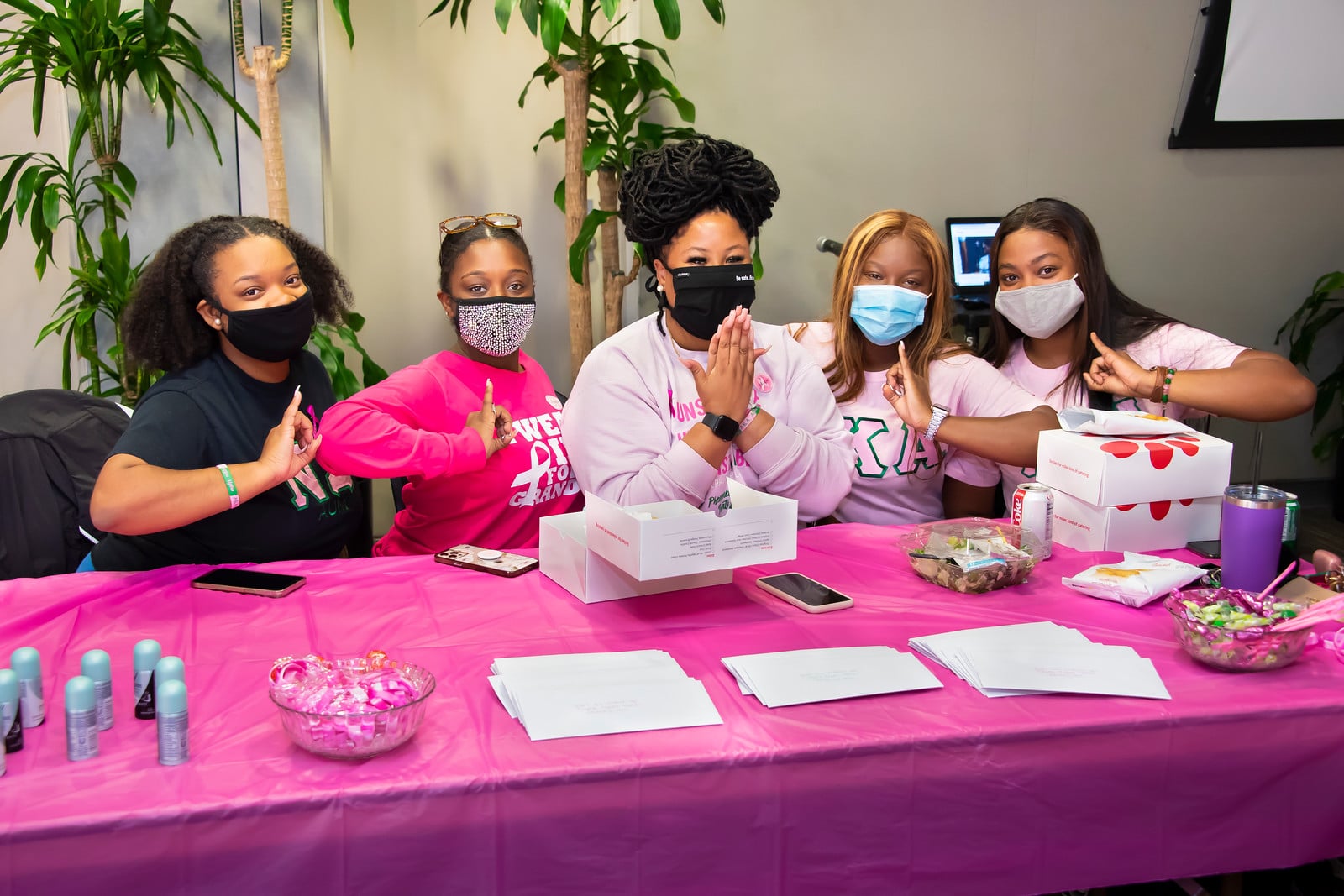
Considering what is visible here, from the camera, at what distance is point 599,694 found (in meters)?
1.32

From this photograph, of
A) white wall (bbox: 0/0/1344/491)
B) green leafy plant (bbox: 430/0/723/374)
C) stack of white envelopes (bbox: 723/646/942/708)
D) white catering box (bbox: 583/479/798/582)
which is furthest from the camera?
white wall (bbox: 0/0/1344/491)

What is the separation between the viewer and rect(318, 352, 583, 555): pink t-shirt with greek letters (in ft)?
6.96

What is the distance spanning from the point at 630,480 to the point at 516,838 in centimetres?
85

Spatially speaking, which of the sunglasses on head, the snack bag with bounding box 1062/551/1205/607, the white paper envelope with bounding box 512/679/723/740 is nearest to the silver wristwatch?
the snack bag with bounding box 1062/551/1205/607

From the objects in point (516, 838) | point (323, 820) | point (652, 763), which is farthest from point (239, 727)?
point (652, 763)

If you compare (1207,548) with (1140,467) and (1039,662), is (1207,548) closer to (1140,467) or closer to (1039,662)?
(1140,467)

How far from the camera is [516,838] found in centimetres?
116

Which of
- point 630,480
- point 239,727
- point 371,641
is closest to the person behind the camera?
point 239,727

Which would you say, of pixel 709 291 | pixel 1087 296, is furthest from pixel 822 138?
pixel 709 291

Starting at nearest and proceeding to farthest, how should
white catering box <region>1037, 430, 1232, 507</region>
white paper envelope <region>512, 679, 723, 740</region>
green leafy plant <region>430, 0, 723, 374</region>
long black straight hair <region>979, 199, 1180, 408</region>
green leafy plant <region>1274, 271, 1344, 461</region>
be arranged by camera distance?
white paper envelope <region>512, 679, 723, 740</region> < white catering box <region>1037, 430, 1232, 507</region> < long black straight hair <region>979, 199, 1180, 408</region> < green leafy plant <region>430, 0, 723, 374</region> < green leafy plant <region>1274, 271, 1344, 461</region>

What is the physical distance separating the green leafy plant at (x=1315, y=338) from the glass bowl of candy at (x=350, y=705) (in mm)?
4550

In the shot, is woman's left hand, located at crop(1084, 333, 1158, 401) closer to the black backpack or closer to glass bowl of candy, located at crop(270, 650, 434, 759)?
glass bowl of candy, located at crop(270, 650, 434, 759)

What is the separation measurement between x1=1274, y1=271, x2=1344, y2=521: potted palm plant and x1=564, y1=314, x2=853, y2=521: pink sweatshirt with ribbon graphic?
135 inches

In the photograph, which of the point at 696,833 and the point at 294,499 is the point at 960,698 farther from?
the point at 294,499
